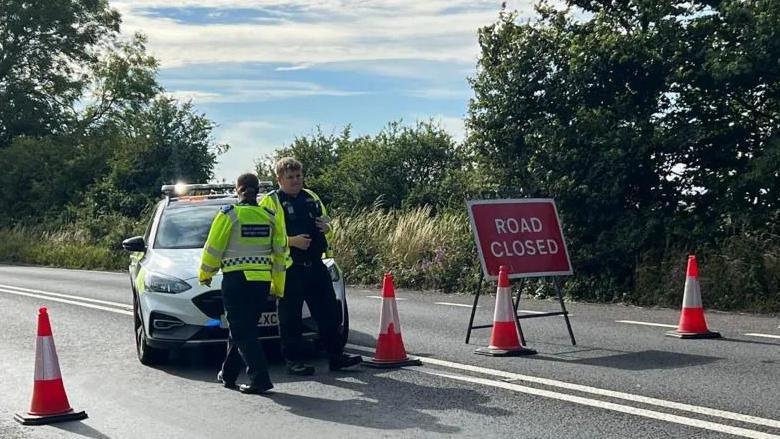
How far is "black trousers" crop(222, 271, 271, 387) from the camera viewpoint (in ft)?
26.6

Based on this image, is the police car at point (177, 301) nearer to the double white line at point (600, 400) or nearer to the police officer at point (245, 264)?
the police officer at point (245, 264)

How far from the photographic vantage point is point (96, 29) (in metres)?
57.2

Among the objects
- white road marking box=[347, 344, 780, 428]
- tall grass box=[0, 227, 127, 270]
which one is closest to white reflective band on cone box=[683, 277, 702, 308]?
white road marking box=[347, 344, 780, 428]

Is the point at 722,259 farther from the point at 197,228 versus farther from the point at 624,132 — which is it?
the point at 197,228

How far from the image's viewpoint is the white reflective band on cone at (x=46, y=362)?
7434mm

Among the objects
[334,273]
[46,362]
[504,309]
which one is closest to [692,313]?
[504,309]

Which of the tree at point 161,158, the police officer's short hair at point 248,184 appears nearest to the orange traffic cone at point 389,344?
the police officer's short hair at point 248,184

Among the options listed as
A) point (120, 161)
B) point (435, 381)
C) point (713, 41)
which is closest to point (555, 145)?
point (713, 41)

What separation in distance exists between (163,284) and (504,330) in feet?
10.8

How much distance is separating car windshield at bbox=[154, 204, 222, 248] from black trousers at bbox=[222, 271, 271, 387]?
242 cm

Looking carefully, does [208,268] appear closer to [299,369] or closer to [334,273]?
[299,369]

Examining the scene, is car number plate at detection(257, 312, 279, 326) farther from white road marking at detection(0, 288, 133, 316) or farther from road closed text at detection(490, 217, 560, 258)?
white road marking at detection(0, 288, 133, 316)

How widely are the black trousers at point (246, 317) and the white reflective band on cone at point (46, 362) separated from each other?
144cm

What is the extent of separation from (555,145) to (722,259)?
3427mm
